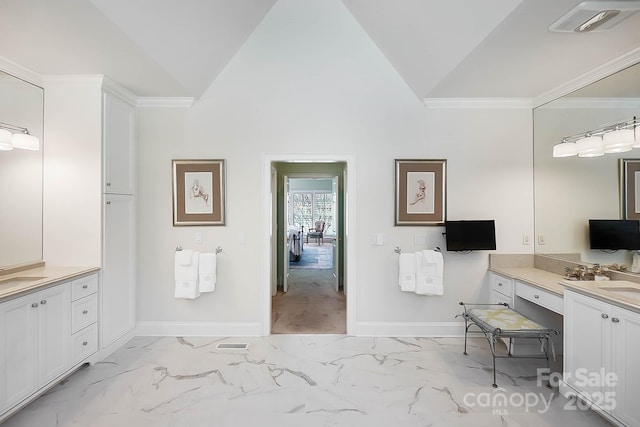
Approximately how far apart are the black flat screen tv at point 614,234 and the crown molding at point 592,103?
889 mm

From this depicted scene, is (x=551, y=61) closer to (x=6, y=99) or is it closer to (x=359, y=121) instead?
(x=359, y=121)

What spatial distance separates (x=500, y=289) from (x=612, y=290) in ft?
3.27

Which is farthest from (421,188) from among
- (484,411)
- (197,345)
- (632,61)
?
(197,345)

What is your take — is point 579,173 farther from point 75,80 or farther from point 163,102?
point 75,80

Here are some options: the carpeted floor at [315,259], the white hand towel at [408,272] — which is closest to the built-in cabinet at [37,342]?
the white hand towel at [408,272]

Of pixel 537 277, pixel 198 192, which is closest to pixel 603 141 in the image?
pixel 537 277

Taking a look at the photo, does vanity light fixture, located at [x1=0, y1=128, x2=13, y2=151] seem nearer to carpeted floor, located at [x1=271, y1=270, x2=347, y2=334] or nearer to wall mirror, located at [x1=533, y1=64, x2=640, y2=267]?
carpeted floor, located at [x1=271, y1=270, x2=347, y2=334]

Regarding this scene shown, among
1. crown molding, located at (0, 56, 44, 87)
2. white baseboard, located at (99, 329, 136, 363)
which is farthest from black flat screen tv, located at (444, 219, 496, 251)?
crown molding, located at (0, 56, 44, 87)

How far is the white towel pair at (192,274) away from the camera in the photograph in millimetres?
3105

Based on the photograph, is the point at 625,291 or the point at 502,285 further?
the point at 502,285

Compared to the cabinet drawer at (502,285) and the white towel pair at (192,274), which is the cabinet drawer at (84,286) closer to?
the white towel pair at (192,274)

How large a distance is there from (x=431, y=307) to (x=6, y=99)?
14.3 ft

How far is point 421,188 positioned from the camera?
10.7ft

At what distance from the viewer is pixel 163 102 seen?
10.6ft
